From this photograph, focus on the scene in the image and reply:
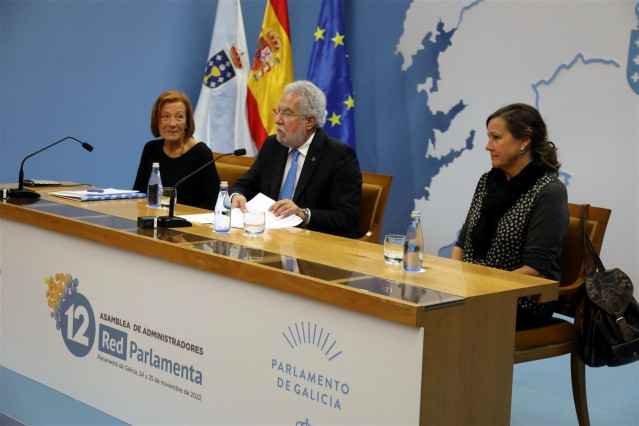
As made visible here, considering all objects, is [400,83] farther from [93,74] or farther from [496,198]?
[93,74]

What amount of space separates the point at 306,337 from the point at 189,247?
595 mm

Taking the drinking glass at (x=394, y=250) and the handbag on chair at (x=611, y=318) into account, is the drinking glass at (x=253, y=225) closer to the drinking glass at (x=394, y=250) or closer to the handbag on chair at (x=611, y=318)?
the drinking glass at (x=394, y=250)

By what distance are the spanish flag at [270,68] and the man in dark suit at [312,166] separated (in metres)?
1.80

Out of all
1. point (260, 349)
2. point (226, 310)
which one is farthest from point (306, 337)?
point (226, 310)

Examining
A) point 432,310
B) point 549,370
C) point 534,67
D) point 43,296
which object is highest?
point 534,67

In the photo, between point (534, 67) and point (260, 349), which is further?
point (534, 67)

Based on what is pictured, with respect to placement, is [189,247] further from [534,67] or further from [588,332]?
[534,67]

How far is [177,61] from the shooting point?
6406 mm

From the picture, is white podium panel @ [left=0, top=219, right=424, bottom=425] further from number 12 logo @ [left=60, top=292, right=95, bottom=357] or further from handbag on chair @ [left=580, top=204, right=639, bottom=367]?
handbag on chair @ [left=580, top=204, right=639, bottom=367]

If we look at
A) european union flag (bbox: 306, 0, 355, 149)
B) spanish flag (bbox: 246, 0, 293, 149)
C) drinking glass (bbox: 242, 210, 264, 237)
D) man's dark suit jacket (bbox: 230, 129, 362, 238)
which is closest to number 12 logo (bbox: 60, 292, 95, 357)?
drinking glass (bbox: 242, 210, 264, 237)

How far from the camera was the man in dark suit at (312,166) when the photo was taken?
3.70 metres

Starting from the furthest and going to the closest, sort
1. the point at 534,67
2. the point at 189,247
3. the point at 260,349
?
the point at 534,67, the point at 189,247, the point at 260,349

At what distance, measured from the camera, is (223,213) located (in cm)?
291

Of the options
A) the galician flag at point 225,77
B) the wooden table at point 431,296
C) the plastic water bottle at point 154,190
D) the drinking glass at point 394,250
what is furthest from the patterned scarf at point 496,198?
the galician flag at point 225,77
